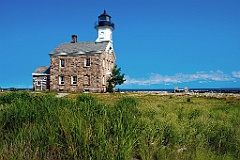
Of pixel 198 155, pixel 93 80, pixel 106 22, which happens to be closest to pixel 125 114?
pixel 198 155

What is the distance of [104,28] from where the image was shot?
3984 cm

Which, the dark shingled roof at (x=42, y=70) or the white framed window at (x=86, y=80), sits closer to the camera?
the white framed window at (x=86, y=80)

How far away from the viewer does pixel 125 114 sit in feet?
15.4

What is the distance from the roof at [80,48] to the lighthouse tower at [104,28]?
8.04 feet

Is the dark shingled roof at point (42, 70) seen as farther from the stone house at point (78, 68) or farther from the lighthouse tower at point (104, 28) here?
the lighthouse tower at point (104, 28)

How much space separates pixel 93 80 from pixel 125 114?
31.0 meters

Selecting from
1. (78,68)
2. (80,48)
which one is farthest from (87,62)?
(80,48)

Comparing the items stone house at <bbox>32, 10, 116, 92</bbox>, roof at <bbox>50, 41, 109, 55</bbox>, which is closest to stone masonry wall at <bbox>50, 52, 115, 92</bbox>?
stone house at <bbox>32, 10, 116, 92</bbox>

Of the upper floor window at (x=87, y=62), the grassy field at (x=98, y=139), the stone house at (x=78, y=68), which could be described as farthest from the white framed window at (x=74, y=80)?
the grassy field at (x=98, y=139)

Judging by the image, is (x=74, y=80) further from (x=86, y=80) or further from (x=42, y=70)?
(x=42, y=70)

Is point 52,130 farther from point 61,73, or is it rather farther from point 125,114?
point 61,73

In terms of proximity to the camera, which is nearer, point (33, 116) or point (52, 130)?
point (52, 130)

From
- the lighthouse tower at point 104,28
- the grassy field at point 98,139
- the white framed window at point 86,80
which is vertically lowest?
the grassy field at point 98,139

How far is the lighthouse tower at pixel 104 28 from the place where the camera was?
3972 cm
